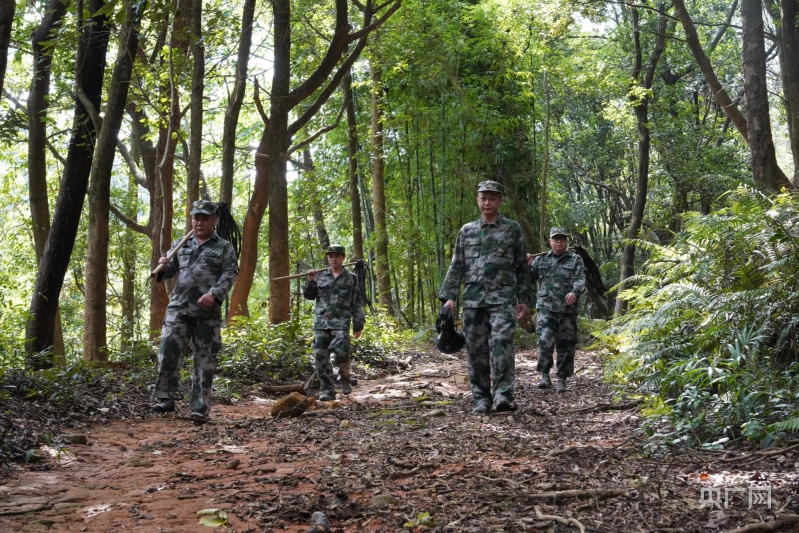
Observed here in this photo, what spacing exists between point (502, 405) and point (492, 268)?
4.35ft

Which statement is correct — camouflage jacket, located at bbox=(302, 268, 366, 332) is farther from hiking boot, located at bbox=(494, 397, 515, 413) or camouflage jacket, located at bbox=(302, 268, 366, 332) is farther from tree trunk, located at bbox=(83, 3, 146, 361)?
hiking boot, located at bbox=(494, 397, 515, 413)

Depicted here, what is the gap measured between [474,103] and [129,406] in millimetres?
14181

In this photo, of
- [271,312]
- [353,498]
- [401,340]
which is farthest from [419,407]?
[401,340]

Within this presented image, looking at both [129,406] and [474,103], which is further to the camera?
[474,103]

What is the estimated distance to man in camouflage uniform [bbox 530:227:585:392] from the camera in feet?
31.5

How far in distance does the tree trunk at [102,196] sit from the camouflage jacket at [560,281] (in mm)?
6048

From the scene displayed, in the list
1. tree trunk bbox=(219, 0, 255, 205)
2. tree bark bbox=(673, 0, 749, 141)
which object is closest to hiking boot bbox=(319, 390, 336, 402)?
tree trunk bbox=(219, 0, 255, 205)

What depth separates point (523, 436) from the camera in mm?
5750

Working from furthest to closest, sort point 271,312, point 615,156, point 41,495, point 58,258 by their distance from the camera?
point 615,156 → point 271,312 → point 58,258 → point 41,495

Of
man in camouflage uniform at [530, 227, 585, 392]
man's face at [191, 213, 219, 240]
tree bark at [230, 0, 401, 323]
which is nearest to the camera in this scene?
man's face at [191, 213, 219, 240]

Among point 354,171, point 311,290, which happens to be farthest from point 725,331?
point 354,171

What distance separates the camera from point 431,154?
1956cm

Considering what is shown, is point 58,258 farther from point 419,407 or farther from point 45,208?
point 419,407

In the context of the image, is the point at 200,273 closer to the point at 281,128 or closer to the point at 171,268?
the point at 171,268
